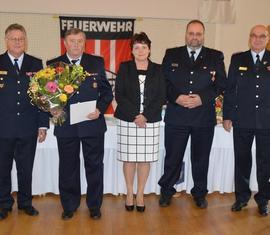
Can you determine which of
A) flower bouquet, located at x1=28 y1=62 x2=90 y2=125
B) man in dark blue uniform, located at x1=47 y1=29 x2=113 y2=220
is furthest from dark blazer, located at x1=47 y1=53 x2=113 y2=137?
flower bouquet, located at x1=28 y1=62 x2=90 y2=125

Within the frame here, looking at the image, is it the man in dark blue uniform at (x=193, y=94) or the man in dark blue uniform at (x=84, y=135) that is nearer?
the man in dark blue uniform at (x=84, y=135)

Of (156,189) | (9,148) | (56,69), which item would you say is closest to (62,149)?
(9,148)

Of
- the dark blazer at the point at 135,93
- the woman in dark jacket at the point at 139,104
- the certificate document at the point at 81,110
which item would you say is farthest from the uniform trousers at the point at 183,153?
the certificate document at the point at 81,110

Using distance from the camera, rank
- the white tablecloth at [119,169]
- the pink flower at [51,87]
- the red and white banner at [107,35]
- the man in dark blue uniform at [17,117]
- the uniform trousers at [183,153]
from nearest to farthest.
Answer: the pink flower at [51,87] → the man in dark blue uniform at [17,117] → the uniform trousers at [183,153] → the white tablecloth at [119,169] → the red and white banner at [107,35]

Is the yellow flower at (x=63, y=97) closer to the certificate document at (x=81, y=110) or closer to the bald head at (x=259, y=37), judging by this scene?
the certificate document at (x=81, y=110)

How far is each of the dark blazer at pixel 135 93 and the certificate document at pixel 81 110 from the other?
0.86ft

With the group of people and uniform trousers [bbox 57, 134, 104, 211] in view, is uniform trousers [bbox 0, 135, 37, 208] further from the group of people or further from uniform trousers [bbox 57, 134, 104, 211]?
uniform trousers [bbox 57, 134, 104, 211]

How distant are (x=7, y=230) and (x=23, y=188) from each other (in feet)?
1.19

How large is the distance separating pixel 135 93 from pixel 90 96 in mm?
369

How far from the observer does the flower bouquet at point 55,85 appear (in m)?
2.61

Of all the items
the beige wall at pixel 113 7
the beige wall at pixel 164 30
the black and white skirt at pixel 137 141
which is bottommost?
the black and white skirt at pixel 137 141

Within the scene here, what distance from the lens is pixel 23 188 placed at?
309 centimetres

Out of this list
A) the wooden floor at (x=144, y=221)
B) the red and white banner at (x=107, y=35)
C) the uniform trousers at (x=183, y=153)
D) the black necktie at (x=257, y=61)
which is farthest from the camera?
the red and white banner at (x=107, y=35)

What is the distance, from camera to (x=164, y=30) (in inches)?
225
